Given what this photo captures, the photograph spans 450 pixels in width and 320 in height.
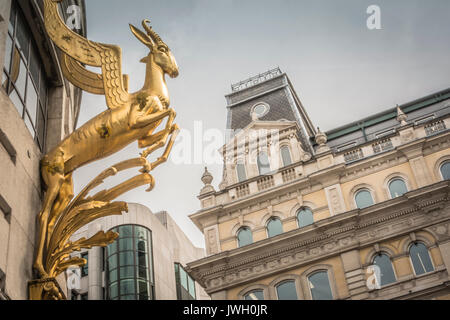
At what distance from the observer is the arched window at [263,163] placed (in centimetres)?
3769

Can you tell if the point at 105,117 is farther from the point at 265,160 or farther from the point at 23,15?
the point at 265,160

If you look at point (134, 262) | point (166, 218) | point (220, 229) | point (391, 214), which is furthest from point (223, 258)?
point (166, 218)

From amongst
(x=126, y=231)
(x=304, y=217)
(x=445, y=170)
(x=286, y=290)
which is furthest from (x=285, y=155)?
(x=126, y=231)

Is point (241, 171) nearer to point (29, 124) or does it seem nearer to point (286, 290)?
point (286, 290)

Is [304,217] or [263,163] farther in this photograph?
[263,163]

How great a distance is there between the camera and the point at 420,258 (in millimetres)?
30359

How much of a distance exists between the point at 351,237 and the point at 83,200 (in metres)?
24.6

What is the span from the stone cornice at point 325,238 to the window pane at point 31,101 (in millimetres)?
23673

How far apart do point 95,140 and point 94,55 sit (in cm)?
135

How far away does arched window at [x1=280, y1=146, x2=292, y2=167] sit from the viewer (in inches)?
1476

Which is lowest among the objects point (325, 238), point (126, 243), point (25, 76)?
point (25, 76)

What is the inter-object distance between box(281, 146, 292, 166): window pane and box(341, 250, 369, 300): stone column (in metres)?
7.62

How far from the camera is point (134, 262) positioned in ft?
148

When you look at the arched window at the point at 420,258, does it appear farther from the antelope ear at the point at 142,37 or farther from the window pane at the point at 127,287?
the antelope ear at the point at 142,37
